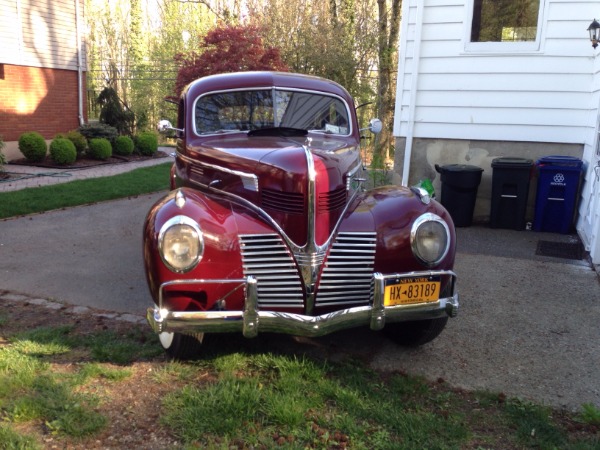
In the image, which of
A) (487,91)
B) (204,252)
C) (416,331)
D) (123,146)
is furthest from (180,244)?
(123,146)

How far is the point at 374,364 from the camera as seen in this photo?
12.0 ft

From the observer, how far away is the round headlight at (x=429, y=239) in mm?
3446

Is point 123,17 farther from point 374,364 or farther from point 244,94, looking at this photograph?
point 374,364

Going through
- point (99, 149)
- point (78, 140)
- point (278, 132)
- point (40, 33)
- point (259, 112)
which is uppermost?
point (40, 33)

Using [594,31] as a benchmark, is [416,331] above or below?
below

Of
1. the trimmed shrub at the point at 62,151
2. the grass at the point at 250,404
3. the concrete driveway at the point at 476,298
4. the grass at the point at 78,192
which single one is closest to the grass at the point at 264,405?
the grass at the point at 250,404

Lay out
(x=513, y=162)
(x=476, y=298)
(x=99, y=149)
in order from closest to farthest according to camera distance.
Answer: (x=476, y=298) < (x=513, y=162) < (x=99, y=149)

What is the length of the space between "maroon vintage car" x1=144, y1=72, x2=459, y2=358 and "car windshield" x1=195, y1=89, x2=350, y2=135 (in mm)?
579

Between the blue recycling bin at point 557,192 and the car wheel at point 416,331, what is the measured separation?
4452 millimetres

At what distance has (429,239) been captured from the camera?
3479 millimetres

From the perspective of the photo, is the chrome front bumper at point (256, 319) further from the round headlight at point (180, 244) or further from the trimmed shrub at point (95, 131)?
the trimmed shrub at point (95, 131)

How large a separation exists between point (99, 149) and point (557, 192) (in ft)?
37.0

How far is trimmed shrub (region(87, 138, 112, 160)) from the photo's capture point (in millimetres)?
14289

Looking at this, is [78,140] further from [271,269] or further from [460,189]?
[271,269]
